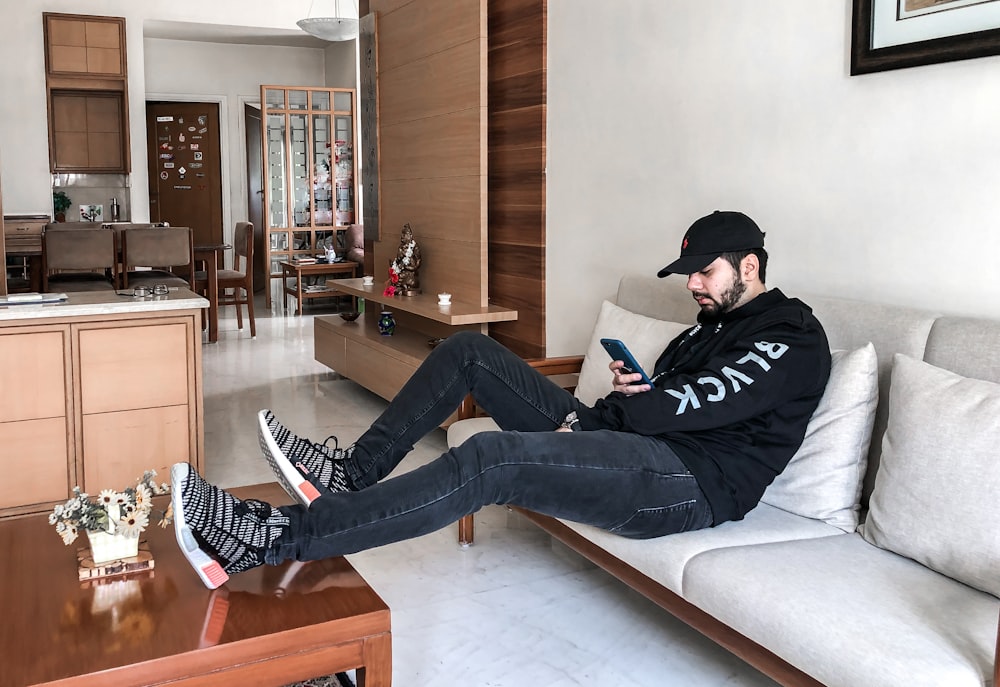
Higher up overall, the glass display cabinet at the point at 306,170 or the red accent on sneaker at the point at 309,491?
the glass display cabinet at the point at 306,170

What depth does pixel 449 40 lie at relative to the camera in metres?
4.52

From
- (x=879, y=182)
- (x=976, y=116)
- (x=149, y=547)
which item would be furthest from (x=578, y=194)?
(x=149, y=547)

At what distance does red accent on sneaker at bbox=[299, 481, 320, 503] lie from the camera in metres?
1.93

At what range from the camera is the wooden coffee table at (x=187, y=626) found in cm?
153

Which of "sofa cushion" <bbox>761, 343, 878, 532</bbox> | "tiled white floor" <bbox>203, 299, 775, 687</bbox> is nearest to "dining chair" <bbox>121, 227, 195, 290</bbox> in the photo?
"tiled white floor" <bbox>203, 299, 775, 687</bbox>

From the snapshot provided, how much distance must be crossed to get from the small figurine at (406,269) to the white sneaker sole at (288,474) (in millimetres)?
2871

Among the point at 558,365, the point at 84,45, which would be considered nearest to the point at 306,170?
the point at 84,45

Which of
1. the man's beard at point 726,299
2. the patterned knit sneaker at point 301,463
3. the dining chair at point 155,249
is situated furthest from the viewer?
the dining chair at point 155,249

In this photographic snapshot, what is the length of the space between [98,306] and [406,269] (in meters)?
2.00

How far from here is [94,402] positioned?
331 cm

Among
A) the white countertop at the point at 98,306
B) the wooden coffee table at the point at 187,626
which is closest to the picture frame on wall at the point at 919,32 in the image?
the wooden coffee table at the point at 187,626

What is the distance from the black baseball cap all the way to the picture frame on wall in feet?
1.90

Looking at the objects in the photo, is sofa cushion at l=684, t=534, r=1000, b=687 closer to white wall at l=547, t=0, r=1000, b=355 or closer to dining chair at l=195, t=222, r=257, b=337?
white wall at l=547, t=0, r=1000, b=355

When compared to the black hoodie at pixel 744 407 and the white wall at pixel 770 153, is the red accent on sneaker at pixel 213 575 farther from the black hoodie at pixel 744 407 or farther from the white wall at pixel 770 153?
the white wall at pixel 770 153
